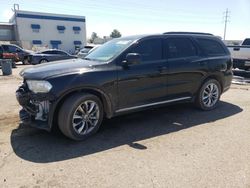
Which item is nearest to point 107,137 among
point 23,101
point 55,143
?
point 55,143

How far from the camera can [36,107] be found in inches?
166

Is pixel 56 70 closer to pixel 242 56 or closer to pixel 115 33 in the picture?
pixel 242 56

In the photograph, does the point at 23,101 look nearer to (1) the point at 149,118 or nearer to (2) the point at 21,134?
(2) the point at 21,134

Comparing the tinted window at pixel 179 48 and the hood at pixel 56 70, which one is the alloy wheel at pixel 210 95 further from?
the hood at pixel 56 70

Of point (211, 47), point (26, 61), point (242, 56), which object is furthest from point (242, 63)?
point (26, 61)

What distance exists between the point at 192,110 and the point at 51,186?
4.09 meters

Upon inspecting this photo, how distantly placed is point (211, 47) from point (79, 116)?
3.79 meters

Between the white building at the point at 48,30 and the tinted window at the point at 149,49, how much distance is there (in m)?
41.7

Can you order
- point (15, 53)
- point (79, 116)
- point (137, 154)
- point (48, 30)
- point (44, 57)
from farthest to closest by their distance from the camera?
point (48, 30)
point (15, 53)
point (44, 57)
point (79, 116)
point (137, 154)

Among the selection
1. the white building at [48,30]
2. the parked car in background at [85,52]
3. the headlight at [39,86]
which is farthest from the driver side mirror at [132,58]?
the white building at [48,30]

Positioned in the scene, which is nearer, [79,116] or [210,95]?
[79,116]

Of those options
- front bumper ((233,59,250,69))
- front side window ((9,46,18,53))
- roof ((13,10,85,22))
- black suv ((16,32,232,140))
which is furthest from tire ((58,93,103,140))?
roof ((13,10,85,22))

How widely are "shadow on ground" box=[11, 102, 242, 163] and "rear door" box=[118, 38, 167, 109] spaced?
19.9 inches

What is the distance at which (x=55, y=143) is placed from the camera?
429cm
